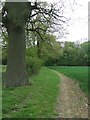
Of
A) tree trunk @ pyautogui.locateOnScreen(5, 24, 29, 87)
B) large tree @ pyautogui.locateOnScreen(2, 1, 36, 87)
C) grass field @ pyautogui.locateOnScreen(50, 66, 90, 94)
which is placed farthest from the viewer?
grass field @ pyautogui.locateOnScreen(50, 66, 90, 94)

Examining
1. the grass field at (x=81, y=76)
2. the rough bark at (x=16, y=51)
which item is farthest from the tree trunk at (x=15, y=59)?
the grass field at (x=81, y=76)

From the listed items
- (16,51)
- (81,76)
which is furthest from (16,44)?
(81,76)

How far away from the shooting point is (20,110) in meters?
10.0

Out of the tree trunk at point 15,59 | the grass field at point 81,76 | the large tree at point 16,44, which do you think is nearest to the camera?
the large tree at point 16,44

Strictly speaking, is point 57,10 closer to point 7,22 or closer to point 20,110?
point 7,22

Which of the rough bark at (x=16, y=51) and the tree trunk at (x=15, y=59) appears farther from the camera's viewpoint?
the tree trunk at (x=15, y=59)

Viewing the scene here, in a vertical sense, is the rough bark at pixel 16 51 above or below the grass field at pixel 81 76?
above

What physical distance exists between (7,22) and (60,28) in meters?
5.59

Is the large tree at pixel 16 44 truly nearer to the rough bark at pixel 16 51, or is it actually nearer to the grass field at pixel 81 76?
the rough bark at pixel 16 51

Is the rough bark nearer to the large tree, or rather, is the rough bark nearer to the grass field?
the large tree

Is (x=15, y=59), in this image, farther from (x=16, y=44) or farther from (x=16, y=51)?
(x=16, y=44)

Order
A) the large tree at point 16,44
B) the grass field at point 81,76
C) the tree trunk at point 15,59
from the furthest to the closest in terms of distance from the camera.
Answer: the grass field at point 81,76
the tree trunk at point 15,59
the large tree at point 16,44

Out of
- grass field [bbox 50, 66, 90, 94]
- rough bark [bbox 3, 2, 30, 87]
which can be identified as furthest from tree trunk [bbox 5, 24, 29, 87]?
grass field [bbox 50, 66, 90, 94]

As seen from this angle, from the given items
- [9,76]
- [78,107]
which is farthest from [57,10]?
[78,107]
